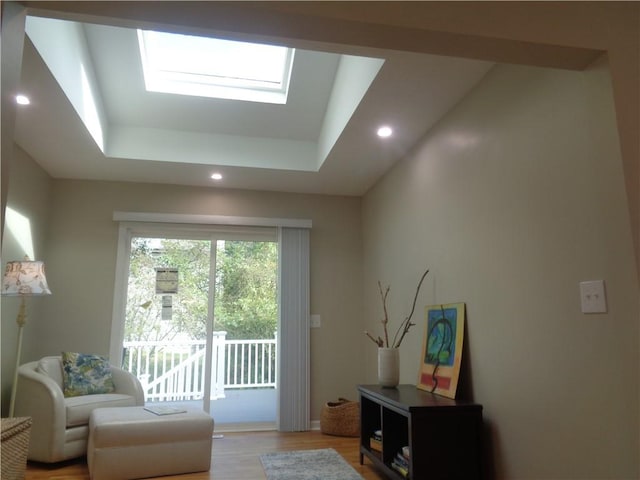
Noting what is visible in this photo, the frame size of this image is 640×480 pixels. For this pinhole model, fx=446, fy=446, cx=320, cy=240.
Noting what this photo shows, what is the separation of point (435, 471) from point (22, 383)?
299 cm

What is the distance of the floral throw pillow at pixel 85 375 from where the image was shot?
3.64 metres

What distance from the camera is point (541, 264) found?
6.83 ft

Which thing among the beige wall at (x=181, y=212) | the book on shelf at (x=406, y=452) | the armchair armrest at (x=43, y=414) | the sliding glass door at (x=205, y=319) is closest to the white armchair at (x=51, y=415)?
the armchair armrest at (x=43, y=414)

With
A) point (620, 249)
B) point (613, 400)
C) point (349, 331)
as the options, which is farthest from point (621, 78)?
point (349, 331)

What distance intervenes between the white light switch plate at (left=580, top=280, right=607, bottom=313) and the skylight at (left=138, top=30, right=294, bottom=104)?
2.66 meters

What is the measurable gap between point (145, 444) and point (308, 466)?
1141mm

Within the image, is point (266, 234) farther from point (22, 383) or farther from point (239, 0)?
point (239, 0)

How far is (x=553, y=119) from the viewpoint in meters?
2.05

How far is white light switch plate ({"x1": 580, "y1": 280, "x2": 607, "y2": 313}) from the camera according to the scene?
5.67 feet

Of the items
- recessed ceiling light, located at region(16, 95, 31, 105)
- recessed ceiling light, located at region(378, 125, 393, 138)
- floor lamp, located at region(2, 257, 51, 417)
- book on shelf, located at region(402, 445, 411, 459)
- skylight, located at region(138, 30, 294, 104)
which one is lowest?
book on shelf, located at region(402, 445, 411, 459)

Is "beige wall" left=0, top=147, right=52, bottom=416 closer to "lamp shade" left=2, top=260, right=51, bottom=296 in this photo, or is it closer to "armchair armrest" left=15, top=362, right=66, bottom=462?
"lamp shade" left=2, top=260, right=51, bottom=296

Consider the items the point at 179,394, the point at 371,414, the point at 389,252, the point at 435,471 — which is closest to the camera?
the point at 435,471

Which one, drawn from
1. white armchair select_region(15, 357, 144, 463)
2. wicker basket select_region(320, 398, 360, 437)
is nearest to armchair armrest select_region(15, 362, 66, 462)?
white armchair select_region(15, 357, 144, 463)

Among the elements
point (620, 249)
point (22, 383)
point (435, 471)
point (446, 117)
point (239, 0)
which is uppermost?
point (446, 117)
